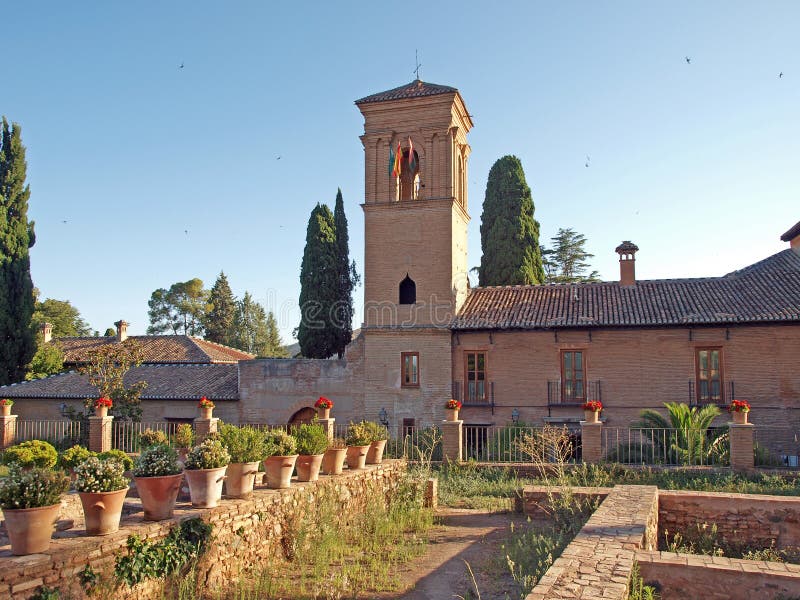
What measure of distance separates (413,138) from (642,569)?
1866 centimetres

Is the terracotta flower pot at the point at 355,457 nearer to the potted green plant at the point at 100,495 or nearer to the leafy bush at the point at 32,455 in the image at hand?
the leafy bush at the point at 32,455

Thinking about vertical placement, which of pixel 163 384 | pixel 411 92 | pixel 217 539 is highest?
pixel 411 92

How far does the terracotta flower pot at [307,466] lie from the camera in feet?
31.5

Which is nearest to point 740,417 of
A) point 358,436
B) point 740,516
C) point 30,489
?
point 740,516

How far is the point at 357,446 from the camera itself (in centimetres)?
1149

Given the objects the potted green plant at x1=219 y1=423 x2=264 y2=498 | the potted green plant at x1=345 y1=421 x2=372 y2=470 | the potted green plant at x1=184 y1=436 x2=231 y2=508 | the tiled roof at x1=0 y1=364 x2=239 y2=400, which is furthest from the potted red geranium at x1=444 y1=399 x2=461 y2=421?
the tiled roof at x1=0 y1=364 x2=239 y2=400

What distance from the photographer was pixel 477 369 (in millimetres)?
22047

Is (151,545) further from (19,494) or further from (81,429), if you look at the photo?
(81,429)

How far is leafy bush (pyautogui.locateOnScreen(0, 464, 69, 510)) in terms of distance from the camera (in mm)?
5613

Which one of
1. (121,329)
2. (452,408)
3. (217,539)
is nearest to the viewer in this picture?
(217,539)

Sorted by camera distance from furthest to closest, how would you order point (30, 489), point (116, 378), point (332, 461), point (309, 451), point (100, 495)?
1. point (116, 378)
2. point (332, 461)
3. point (309, 451)
4. point (100, 495)
5. point (30, 489)

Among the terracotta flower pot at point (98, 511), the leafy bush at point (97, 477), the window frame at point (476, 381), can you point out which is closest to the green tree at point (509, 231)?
the window frame at point (476, 381)

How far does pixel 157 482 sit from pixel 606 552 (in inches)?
179

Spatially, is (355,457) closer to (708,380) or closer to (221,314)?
(708,380)
